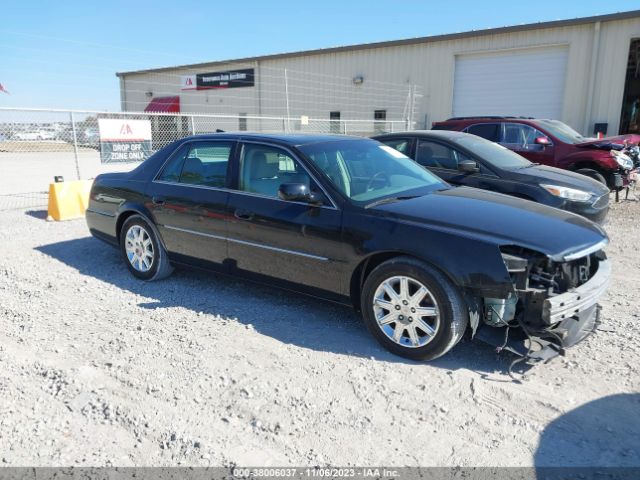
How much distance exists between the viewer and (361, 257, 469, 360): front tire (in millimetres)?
3348

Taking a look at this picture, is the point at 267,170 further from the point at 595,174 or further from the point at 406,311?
the point at 595,174

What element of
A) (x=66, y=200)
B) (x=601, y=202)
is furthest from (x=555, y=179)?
(x=66, y=200)

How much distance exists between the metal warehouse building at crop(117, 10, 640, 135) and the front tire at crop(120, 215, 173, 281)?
14229mm

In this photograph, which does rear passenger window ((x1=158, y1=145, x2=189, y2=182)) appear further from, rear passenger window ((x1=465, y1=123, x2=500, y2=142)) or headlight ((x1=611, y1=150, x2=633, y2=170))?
headlight ((x1=611, y1=150, x2=633, y2=170))

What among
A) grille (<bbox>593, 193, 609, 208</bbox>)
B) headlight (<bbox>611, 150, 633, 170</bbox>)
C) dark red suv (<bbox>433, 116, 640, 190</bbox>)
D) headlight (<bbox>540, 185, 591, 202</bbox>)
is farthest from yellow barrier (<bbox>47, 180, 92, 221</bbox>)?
headlight (<bbox>611, 150, 633, 170</bbox>)

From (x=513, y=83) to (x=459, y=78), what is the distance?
2.34 m

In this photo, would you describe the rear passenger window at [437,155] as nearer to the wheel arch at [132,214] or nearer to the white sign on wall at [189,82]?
the wheel arch at [132,214]

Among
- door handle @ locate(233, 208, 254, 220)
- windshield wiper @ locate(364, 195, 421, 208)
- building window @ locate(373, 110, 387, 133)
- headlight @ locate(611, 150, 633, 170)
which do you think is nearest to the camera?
windshield wiper @ locate(364, 195, 421, 208)

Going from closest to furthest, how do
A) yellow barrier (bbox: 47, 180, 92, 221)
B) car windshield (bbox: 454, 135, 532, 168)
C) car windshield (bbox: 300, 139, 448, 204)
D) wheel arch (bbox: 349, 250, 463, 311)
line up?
wheel arch (bbox: 349, 250, 463, 311) → car windshield (bbox: 300, 139, 448, 204) → car windshield (bbox: 454, 135, 532, 168) → yellow barrier (bbox: 47, 180, 92, 221)

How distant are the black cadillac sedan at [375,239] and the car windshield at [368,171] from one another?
0.02 meters

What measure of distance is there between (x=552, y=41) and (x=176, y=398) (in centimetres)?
2033

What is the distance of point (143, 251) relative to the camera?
17.5ft

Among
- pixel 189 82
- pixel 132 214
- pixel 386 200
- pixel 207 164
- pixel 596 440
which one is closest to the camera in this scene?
pixel 596 440

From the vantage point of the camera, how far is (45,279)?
541 centimetres
